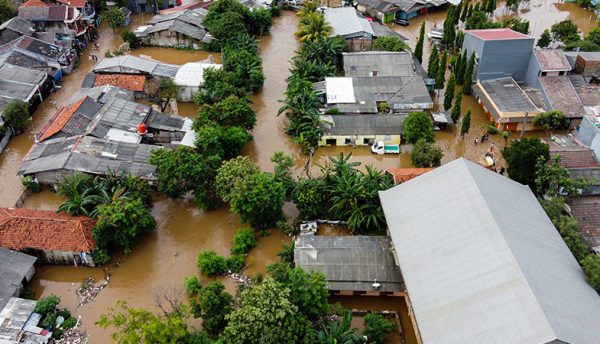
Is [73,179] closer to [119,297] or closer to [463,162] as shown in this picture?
[119,297]

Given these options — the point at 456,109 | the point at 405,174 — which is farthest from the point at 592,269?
the point at 456,109

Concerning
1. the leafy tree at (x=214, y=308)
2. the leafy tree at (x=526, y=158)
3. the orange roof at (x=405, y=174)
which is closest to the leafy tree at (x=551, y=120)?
the leafy tree at (x=526, y=158)

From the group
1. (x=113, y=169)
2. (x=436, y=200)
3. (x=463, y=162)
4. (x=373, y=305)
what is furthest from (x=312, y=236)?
(x=113, y=169)

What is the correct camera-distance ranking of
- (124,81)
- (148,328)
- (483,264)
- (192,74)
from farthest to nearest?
(192,74), (124,81), (483,264), (148,328)

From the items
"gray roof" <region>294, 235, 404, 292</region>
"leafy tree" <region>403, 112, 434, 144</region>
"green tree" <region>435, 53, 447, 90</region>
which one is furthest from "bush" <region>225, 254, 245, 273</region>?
"green tree" <region>435, 53, 447, 90</region>

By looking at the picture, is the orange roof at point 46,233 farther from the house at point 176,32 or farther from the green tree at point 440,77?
the green tree at point 440,77

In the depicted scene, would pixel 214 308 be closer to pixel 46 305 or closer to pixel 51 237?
pixel 46 305
